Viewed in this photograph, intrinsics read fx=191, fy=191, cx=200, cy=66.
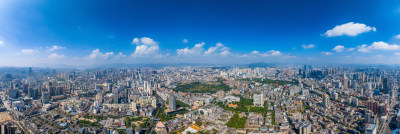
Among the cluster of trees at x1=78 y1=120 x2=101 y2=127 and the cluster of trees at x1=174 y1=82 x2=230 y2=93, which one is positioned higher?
the cluster of trees at x1=174 y1=82 x2=230 y2=93

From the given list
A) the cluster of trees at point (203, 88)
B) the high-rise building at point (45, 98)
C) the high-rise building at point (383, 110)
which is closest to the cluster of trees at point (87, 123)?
the high-rise building at point (45, 98)

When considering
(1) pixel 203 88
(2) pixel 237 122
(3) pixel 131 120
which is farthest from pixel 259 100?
(3) pixel 131 120

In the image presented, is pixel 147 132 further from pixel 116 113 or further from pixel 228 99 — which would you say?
pixel 228 99

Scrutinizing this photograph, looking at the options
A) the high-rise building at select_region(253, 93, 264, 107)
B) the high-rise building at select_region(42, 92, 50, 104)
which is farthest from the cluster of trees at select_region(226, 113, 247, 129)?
the high-rise building at select_region(42, 92, 50, 104)

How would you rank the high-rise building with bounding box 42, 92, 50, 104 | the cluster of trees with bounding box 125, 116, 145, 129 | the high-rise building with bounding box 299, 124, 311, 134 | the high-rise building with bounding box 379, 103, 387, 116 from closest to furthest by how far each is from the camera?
1. the high-rise building with bounding box 299, 124, 311, 134
2. the cluster of trees with bounding box 125, 116, 145, 129
3. the high-rise building with bounding box 379, 103, 387, 116
4. the high-rise building with bounding box 42, 92, 50, 104

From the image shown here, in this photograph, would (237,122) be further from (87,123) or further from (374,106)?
(374,106)

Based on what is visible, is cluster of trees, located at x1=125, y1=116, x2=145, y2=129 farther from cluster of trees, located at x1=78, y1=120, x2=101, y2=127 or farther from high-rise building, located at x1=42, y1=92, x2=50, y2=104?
high-rise building, located at x1=42, y1=92, x2=50, y2=104

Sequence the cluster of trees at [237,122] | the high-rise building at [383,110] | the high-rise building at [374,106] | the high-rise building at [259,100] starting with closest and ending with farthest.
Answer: the cluster of trees at [237,122] → the high-rise building at [383,110] → the high-rise building at [374,106] → the high-rise building at [259,100]

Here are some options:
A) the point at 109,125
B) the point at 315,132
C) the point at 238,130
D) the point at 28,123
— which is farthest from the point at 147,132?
the point at 315,132

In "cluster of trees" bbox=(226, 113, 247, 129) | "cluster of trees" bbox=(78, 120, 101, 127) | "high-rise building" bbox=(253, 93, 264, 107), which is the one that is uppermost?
"high-rise building" bbox=(253, 93, 264, 107)

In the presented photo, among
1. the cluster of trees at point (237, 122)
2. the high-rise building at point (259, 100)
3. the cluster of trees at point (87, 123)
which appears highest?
the high-rise building at point (259, 100)

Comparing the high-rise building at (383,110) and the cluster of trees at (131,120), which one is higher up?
the high-rise building at (383,110)

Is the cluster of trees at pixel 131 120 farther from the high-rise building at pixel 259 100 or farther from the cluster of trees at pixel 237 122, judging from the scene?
the high-rise building at pixel 259 100
